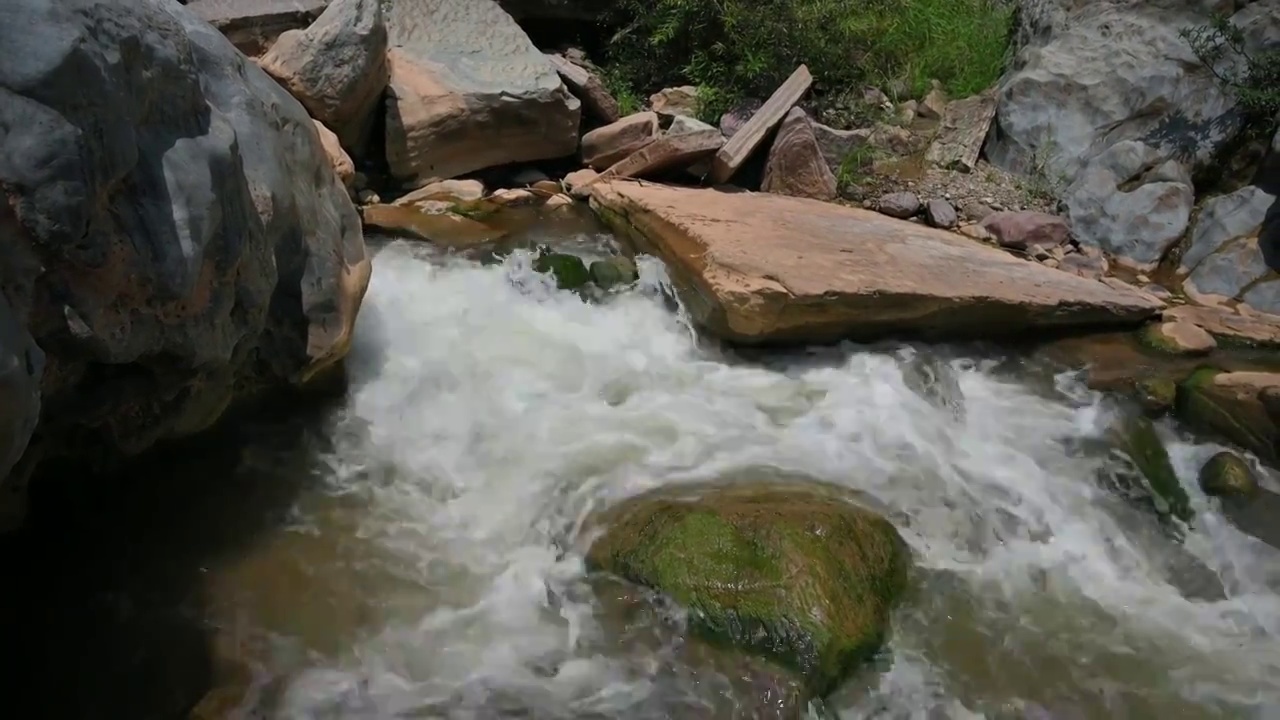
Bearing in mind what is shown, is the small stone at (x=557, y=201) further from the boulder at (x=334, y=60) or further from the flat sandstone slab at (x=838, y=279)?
the boulder at (x=334, y=60)

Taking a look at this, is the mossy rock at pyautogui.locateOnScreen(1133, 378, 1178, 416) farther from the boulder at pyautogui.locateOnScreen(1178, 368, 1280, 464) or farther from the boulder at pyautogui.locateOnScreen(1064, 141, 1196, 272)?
the boulder at pyautogui.locateOnScreen(1064, 141, 1196, 272)

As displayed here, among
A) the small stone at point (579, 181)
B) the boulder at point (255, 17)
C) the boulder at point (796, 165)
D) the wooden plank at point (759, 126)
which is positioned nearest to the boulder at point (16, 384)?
the boulder at point (255, 17)

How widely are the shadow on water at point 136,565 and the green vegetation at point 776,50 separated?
4064 millimetres

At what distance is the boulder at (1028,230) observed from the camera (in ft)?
18.4

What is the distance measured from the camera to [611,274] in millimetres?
4797

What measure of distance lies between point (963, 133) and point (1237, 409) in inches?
123

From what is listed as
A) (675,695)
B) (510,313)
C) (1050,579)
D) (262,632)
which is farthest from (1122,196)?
(262,632)

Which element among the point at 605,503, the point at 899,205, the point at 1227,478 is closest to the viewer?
the point at 605,503

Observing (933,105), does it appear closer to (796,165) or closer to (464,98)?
(796,165)

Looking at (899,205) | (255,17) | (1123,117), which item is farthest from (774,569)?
(1123,117)

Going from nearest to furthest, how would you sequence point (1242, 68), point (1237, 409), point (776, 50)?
1. point (1237, 409)
2. point (1242, 68)
3. point (776, 50)

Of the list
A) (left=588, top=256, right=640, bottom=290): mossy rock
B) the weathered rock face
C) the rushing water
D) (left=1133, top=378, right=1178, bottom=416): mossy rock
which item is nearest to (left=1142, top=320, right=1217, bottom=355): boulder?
(left=1133, top=378, right=1178, bottom=416): mossy rock

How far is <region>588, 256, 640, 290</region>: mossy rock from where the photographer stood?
478 cm

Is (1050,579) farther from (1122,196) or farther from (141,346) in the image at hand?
(1122,196)
